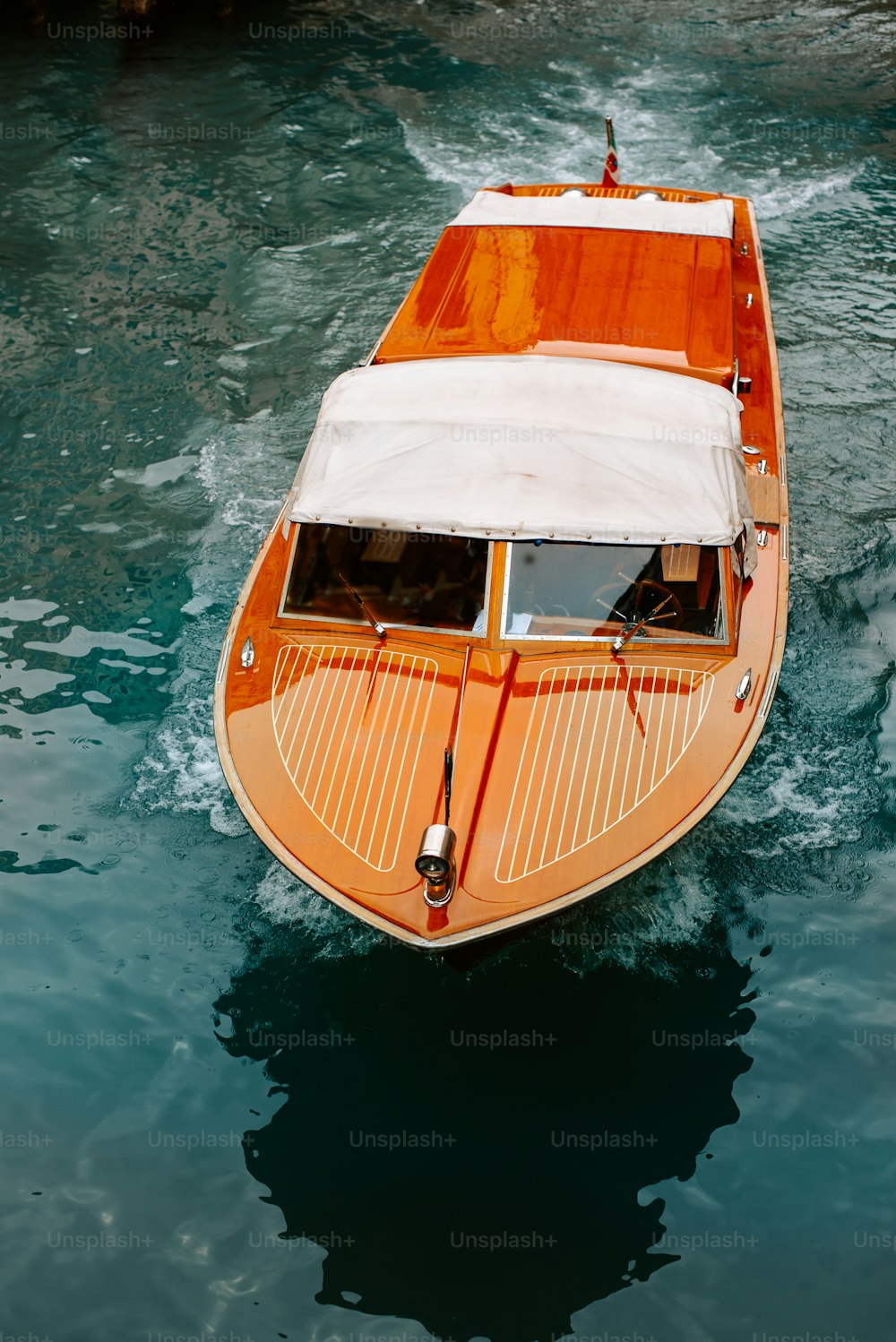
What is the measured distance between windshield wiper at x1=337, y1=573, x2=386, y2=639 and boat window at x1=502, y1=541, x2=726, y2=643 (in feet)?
2.32

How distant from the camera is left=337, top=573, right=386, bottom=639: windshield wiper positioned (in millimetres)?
5887

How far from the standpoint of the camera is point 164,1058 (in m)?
5.61

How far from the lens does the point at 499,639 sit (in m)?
5.80

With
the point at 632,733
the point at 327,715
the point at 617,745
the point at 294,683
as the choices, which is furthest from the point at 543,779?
the point at 294,683

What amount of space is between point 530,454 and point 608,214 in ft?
12.3

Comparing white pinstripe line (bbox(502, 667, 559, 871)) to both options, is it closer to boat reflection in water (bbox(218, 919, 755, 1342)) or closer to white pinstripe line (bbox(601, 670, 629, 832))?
white pinstripe line (bbox(601, 670, 629, 832))

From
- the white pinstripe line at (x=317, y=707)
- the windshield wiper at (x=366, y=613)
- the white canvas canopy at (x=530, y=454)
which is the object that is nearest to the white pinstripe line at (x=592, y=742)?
the white canvas canopy at (x=530, y=454)

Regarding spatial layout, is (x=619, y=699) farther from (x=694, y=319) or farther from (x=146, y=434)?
(x=146, y=434)

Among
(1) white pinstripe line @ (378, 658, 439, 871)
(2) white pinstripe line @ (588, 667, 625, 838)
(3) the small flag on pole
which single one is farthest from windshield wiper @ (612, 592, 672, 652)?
(3) the small flag on pole

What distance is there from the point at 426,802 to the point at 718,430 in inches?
111

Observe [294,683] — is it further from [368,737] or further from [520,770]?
[520,770]

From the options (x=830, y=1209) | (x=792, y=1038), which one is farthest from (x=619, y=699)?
(x=830, y=1209)

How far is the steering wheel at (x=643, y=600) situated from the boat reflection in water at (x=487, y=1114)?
5.82ft

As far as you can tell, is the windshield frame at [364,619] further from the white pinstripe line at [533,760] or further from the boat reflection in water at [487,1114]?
the boat reflection in water at [487,1114]
